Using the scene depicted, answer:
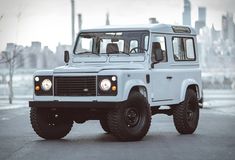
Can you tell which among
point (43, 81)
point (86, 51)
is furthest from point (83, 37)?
point (43, 81)

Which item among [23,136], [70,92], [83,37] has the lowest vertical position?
[23,136]

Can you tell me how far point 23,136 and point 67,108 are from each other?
2090mm

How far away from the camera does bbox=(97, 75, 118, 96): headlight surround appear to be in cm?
1415

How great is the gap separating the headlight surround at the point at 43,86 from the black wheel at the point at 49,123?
348 millimetres

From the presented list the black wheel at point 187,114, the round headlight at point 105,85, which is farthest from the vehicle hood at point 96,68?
the black wheel at point 187,114

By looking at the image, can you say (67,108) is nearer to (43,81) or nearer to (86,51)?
(43,81)

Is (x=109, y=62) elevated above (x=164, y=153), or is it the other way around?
(x=109, y=62)

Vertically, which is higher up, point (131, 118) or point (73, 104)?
point (73, 104)

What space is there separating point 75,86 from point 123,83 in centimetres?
93

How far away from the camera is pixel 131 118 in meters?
14.5

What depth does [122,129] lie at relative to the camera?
1412cm

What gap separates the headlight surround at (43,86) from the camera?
14836 mm

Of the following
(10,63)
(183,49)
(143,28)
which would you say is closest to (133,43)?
(143,28)

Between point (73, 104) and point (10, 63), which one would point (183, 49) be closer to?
point (73, 104)
